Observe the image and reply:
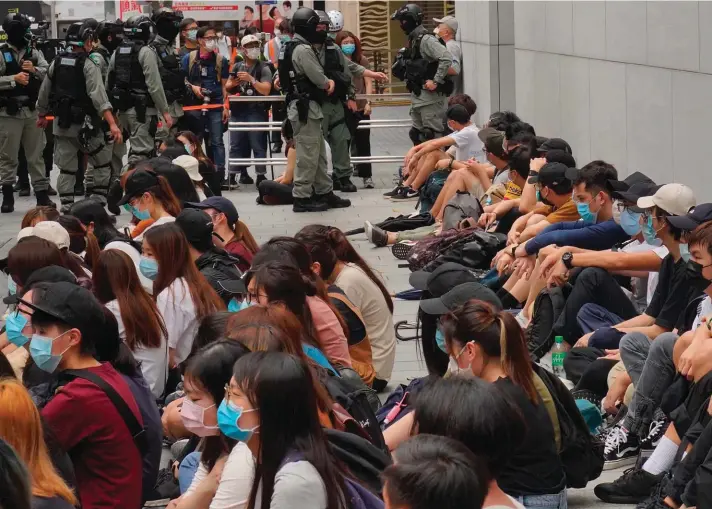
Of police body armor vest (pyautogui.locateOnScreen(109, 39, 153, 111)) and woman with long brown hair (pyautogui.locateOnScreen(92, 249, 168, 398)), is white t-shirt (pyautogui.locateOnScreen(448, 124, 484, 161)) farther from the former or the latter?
woman with long brown hair (pyautogui.locateOnScreen(92, 249, 168, 398))

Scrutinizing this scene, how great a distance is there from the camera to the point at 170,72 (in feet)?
54.1

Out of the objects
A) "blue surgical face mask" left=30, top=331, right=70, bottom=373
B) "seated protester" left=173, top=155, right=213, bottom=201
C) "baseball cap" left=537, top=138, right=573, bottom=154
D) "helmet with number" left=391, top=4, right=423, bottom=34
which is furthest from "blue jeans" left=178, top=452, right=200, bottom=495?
"helmet with number" left=391, top=4, right=423, bottom=34

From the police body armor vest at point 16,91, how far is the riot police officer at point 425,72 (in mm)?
4666

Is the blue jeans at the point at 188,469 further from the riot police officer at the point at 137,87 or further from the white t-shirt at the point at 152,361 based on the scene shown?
the riot police officer at the point at 137,87

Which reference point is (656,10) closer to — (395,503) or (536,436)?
(536,436)

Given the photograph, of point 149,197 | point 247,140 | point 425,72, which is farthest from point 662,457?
point 247,140

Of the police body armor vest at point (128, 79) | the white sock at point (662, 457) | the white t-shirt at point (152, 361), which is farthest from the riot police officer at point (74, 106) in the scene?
the white sock at point (662, 457)

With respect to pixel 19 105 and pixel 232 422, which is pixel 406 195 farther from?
pixel 232 422

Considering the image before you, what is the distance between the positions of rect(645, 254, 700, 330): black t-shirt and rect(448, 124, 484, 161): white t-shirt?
6406 mm

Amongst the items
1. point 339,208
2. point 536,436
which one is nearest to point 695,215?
point 536,436

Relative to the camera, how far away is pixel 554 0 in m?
13.8

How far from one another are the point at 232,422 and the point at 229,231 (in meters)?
4.81

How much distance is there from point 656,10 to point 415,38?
6.96 meters

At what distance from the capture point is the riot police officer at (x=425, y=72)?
55.5 feet
